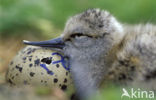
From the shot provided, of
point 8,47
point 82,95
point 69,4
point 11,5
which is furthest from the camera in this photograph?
point 69,4

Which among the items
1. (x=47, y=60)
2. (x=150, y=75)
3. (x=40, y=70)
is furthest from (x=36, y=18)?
(x=150, y=75)

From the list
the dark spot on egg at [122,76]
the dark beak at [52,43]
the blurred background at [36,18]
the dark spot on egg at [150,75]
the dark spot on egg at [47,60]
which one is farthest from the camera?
the blurred background at [36,18]

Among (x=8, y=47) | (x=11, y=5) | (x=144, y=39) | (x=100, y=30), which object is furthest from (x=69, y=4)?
(x=144, y=39)

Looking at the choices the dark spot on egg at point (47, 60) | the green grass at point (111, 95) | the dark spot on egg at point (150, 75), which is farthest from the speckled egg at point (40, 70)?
the dark spot on egg at point (150, 75)

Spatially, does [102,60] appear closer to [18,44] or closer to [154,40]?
[154,40]

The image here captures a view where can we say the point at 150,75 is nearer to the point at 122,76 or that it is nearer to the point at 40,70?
the point at 122,76

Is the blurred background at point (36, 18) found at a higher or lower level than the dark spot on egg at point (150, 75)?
higher

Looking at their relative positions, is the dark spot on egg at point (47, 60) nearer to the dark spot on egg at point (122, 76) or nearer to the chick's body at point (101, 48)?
the chick's body at point (101, 48)
